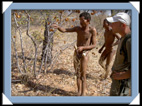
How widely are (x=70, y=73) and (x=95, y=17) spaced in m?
1.12

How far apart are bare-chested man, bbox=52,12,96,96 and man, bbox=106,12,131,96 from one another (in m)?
0.52

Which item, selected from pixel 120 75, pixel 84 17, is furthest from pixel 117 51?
pixel 84 17

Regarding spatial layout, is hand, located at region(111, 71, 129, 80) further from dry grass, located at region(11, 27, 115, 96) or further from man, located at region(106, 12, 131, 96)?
dry grass, located at region(11, 27, 115, 96)

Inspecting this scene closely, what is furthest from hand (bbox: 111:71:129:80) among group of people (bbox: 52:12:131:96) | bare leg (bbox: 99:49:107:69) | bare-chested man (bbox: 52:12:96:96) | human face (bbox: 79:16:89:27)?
bare leg (bbox: 99:49:107:69)

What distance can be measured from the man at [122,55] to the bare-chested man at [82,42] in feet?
1.70

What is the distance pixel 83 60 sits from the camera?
2.78 metres

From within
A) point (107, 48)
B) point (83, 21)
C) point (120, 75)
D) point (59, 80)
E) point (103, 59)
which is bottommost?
point (59, 80)

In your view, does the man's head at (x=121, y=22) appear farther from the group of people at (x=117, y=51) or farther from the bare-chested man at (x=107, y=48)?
the bare-chested man at (x=107, y=48)

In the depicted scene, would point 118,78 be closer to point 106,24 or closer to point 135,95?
point 135,95

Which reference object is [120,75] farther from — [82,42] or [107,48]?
[107,48]

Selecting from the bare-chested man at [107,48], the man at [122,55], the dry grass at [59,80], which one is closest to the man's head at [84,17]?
the bare-chested man at [107,48]

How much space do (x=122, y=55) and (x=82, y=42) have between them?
2.49ft

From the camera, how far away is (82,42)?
8.98 feet

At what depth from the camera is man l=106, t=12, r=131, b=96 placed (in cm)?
206
